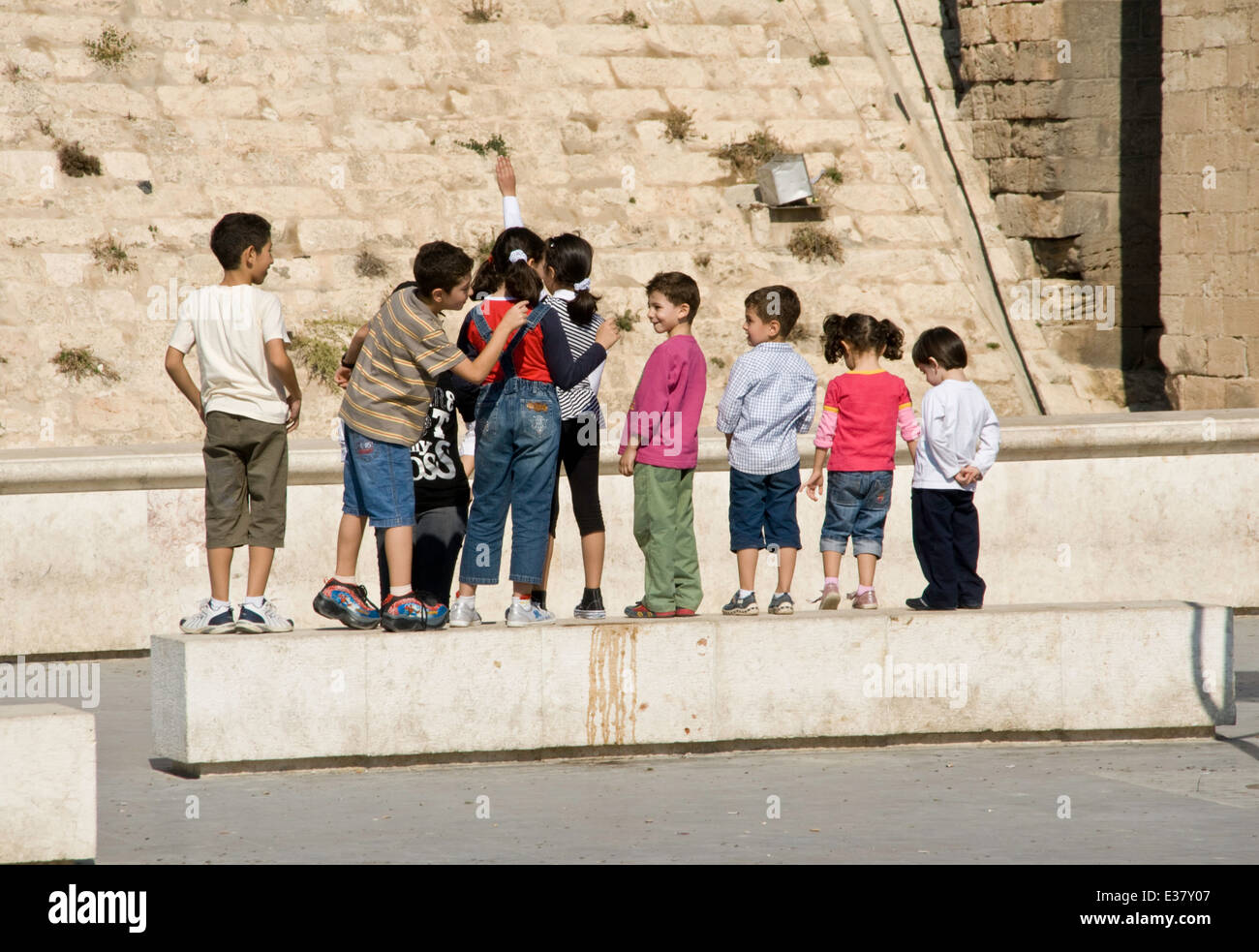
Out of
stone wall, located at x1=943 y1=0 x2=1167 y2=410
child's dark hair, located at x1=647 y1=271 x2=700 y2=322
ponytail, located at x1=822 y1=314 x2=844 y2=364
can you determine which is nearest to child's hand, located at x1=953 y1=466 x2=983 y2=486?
ponytail, located at x1=822 y1=314 x2=844 y2=364

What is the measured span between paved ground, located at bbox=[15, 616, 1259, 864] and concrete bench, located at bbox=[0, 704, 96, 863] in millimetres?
197

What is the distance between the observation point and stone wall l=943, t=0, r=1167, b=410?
1680 cm

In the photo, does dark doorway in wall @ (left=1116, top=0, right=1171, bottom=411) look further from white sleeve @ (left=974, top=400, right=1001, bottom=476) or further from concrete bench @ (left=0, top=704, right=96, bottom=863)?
concrete bench @ (left=0, top=704, right=96, bottom=863)

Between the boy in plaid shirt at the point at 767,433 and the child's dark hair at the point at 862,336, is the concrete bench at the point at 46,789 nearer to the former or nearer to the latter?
the boy in plaid shirt at the point at 767,433

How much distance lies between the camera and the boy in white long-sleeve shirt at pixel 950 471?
7.31 metres

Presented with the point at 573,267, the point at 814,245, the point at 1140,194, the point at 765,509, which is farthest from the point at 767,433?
the point at 1140,194

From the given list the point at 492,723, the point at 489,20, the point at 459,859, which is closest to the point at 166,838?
the point at 459,859

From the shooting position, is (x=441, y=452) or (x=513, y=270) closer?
(x=513, y=270)

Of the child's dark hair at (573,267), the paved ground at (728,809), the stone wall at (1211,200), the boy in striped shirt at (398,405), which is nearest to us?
the paved ground at (728,809)

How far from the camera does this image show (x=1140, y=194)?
1689cm

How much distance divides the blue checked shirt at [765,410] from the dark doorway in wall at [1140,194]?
10.1m

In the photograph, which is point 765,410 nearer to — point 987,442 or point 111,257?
point 987,442

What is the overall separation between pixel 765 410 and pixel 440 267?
171cm

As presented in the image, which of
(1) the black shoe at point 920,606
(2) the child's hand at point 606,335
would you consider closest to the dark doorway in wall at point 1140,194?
(1) the black shoe at point 920,606
